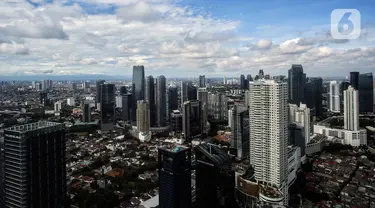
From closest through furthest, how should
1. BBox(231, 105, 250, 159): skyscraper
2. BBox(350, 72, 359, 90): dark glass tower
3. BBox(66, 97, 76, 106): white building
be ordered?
BBox(231, 105, 250, 159): skyscraper → BBox(350, 72, 359, 90): dark glass tower → BBox(66, 97, 76, 106): white building

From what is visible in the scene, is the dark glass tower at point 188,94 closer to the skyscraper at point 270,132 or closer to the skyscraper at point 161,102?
the skyscraper at point 161,102

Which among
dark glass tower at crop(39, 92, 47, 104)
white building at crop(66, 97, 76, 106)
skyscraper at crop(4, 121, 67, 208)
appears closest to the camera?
skyscraper at crop(4, 121, 67, 208)

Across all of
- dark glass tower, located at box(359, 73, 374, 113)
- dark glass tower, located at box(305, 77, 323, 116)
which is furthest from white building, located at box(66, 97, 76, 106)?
dark glass tower, located at box(359, 73, 374, 113)

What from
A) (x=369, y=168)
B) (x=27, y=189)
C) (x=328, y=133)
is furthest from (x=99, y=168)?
(x=328, y=133)

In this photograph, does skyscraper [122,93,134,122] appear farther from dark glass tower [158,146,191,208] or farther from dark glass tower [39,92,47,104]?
dark glass tower [158,146,191,208]

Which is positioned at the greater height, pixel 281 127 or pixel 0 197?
pixel 281 127

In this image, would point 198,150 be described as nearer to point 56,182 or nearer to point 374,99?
point 56,182

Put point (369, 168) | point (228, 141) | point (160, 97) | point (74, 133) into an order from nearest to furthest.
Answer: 1. point (369, 168)
2. point (228, 141)
3. point (74, 133)
4. point (160, 97)

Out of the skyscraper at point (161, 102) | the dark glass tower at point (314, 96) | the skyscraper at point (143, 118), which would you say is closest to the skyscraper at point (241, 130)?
the skyscraper at point (143, 118)
